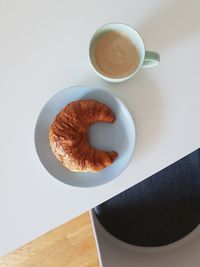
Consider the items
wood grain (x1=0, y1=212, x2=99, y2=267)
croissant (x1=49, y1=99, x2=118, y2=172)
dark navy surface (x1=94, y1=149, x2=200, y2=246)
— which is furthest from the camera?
wood grain (x1=0, y1=212, x2=99, y2=267)

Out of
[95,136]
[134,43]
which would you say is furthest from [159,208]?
[134,43]

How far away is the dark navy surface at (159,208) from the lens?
836mm

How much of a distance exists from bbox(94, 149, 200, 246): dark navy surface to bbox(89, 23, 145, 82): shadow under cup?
13.2 inches

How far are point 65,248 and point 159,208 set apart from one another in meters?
0.47

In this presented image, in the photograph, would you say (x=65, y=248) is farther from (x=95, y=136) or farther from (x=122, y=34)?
(x=122, y=34)

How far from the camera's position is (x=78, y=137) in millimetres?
589

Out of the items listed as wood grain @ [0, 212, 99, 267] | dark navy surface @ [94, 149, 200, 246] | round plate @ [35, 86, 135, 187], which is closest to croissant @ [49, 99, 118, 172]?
round plate @ [35, 86, 135, 187]

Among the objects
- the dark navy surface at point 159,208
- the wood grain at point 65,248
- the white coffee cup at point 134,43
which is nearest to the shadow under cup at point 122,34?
the white coffee cup at point 134,43

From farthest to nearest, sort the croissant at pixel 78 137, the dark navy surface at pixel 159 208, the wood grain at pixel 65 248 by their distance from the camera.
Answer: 1. the wood grain at pixel 65 248
2. the dark navy surface at pixel 159 208
3. the croissant at pixel 78 137

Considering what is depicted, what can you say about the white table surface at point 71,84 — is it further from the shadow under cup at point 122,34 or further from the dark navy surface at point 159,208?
the dark navy surface at point 159,208

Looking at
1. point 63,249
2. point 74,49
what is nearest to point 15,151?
point 74,49

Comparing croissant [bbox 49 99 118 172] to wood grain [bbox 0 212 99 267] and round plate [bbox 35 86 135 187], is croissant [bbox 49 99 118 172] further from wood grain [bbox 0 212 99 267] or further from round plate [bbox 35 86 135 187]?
wood grain [bbox 0 212 99 267]

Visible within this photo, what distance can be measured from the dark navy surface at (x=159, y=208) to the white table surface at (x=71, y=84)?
22cm

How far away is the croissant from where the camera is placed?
0.58 meters
